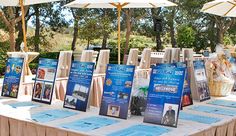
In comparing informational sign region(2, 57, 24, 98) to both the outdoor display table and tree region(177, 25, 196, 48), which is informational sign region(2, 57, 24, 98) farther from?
tree region(177, 25, 196, 48)

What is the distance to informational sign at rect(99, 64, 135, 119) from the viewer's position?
202 cm

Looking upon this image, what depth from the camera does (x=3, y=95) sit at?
2.69m

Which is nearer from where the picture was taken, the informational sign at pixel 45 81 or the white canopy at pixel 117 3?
the informational sign at pixel 45 81

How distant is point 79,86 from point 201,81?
93 centimetres

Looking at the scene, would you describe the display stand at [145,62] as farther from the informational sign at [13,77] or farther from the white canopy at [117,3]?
the informational sign at [13,77]

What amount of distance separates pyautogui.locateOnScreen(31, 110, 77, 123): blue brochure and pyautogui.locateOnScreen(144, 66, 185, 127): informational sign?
0.49 metres

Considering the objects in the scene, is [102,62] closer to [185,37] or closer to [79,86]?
[79,86]

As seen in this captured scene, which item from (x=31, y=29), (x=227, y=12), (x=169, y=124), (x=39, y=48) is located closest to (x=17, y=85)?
(x=169, y=124)

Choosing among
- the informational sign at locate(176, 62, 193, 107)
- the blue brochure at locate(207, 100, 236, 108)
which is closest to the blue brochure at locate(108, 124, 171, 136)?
the informational sign at locate(176, 62, 193, 107)

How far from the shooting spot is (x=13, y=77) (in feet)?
8.81

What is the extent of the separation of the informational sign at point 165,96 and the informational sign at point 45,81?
2.58 feet

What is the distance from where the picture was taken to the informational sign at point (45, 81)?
7.98 ft

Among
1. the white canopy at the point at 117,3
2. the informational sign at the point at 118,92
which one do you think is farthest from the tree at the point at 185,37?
the informational sign at the point at 118,92

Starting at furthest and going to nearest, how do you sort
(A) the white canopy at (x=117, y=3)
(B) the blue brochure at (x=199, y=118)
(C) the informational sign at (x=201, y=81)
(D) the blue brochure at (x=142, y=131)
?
1. (A) the white canopy at (x=117, y=3)
2. (C) the informational sign at (x=201, y=81)
3. (B) the blue brochure at (x=199, y=118)
4. (D) the blue brochure at (x=142, y=131)
